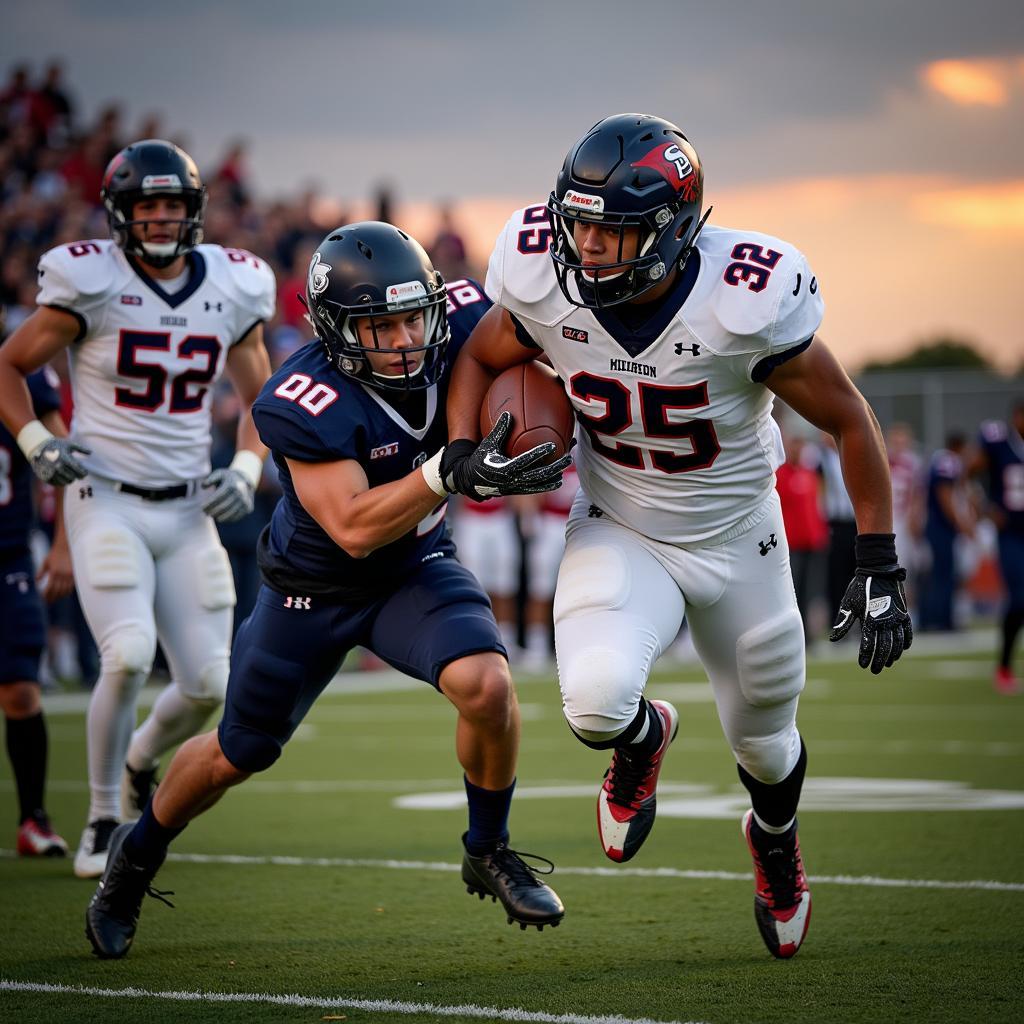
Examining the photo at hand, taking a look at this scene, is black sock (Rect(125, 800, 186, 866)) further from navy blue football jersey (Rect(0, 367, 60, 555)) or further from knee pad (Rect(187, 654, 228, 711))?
navy blue football jersey (Rect(0, 367, 60, 555))

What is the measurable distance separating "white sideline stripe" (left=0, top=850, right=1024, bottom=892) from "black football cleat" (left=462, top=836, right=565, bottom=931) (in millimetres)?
1087

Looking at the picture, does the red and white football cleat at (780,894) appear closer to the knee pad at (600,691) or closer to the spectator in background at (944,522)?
the knee pad at (600,691)

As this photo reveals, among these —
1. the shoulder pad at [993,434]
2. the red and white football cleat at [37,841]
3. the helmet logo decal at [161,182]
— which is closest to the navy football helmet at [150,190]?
the helmet logo decal at [161,182]

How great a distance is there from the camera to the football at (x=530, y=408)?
370 cm

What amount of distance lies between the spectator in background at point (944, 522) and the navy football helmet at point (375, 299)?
10488mm

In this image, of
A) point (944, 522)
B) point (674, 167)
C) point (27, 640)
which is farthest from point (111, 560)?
point (944, 522)

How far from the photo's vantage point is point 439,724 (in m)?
9.38

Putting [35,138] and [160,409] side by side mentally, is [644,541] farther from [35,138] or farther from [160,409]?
[35,138]

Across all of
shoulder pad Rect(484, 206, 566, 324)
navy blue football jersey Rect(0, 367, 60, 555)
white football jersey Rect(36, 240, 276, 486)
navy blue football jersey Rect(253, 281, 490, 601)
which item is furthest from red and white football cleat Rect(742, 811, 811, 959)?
navy blue football jersey Rect(0, 367, 60, 555)

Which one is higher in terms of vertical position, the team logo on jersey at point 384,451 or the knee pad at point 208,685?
the team logo on jersey at point 384,451

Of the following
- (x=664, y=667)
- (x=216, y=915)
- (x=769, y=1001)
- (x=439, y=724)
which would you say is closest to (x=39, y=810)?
(x=216, y=915)

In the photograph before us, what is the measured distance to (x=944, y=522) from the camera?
1494 centimetres

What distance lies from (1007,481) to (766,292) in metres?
6.97

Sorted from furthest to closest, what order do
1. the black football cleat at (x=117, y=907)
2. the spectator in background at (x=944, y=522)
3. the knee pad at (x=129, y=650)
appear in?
the spectator in background at (x=944, y=522), the knee pad at (x=129, y=650), the black football cleat at (x=117, y=907)
